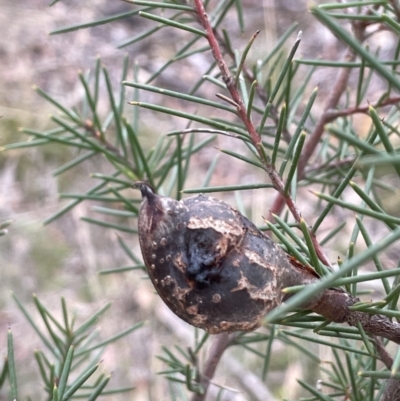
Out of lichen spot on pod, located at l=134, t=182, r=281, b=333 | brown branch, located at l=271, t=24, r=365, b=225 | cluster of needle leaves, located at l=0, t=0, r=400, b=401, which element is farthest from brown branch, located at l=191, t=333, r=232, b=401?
lichen spot on pod, located at l=134, t=182, r=281, b=333

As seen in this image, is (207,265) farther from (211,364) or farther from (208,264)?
(211,364)

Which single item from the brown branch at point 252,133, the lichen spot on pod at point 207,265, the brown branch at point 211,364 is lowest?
the brown branch at point 211,364

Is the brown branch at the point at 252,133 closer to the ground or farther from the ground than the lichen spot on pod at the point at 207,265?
farther from the ground

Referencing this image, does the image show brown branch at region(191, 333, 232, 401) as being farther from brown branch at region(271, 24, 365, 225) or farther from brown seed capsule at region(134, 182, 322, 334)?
brown seed capsule at region(134, 182, 322, 334)

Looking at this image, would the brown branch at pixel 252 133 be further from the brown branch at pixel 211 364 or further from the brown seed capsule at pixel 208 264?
the brown branch at pixel 211 364

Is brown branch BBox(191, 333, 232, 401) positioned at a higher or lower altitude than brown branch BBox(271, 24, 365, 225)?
lower

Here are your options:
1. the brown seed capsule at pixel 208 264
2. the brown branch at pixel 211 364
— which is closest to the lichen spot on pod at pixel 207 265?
the brown seed capsule at pixel 208 264

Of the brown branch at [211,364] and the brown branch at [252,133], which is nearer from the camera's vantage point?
the brown branch at [252,133]

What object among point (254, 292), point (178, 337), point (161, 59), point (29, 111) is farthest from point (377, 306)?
point (161, 59)

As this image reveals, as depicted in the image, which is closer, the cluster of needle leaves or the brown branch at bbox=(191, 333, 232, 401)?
the cluster of needle leaves
